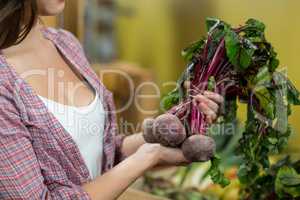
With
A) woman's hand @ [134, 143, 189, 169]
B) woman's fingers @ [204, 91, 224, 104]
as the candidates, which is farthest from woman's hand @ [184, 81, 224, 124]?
woman's hand @ [134, 143, 189, 169]

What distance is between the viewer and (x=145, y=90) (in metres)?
2.63

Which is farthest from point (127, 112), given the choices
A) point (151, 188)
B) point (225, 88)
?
point (225, 88)

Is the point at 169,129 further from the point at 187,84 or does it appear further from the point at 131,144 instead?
the point at 131,144

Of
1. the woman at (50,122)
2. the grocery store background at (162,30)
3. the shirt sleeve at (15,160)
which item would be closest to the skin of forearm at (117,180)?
the woman at (50,122)

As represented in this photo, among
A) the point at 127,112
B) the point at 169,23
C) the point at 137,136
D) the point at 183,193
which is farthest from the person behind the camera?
the point at 169,23

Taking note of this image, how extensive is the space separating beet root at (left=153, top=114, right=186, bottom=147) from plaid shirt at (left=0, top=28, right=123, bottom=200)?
19 cm

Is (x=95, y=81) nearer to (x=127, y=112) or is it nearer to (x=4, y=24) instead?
(x=4, y=24)

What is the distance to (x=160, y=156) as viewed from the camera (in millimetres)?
1135

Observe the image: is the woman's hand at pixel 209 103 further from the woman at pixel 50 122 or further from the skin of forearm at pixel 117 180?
the skin of forearm at pixel 117 180

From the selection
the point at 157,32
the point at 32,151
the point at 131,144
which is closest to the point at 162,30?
the point at 157,32

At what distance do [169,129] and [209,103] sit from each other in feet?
0.37

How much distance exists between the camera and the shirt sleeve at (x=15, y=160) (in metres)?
1.00

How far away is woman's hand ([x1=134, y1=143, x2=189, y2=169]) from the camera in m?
1.11

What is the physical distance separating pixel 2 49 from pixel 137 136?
457mm
